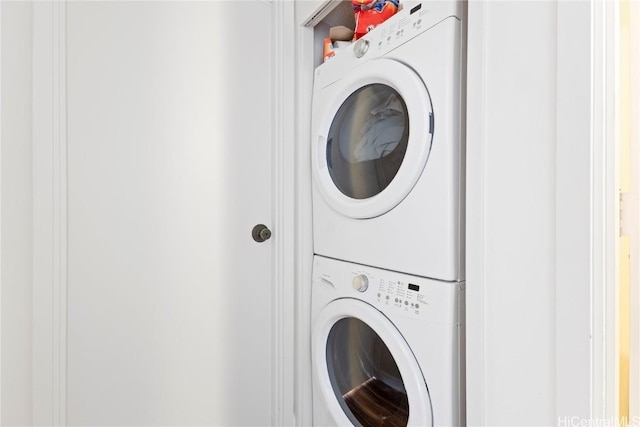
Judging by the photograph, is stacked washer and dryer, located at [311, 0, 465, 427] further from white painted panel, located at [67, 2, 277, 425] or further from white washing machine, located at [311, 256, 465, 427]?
white painted panel, located at [67, 2, 277, 425]

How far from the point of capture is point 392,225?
0.91 m

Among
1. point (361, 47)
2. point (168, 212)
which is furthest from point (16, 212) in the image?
point (361, 47)

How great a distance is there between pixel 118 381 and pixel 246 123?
1028mm

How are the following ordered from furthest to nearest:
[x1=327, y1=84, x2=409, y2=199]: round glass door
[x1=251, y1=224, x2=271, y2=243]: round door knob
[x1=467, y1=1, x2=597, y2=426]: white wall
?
1. [x1=251, y1=224, x2=271, y2=243]: round door knob
2. [x1=327, y1=84, x2=409, y2=199]: round glass door
3. [x1=467, y1=1, x2=597, y2=426]: white wall

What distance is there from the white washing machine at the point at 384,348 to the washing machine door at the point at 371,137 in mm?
240

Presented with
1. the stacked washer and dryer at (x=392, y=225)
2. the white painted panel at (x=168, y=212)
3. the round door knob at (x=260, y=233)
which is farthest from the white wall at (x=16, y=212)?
the stacked washer and dryer at (x=392, y=225)

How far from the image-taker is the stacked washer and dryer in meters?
0.79

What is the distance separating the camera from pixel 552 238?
0.61 metres

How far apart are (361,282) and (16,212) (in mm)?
1018

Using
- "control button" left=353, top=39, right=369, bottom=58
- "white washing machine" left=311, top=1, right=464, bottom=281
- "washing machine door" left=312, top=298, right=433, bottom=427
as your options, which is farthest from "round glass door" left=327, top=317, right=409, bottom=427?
"control button" left=353, top=39, right=369, bottom=58

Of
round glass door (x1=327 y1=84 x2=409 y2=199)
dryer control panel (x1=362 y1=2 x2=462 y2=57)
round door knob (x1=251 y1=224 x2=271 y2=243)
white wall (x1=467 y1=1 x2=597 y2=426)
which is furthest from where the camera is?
round door knob (x1=251 y1=224 x2=271 y2=243)

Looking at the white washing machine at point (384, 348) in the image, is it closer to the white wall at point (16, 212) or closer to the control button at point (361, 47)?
the control button at point (361, 47)

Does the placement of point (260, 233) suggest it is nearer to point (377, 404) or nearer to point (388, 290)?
point (388, 290)
